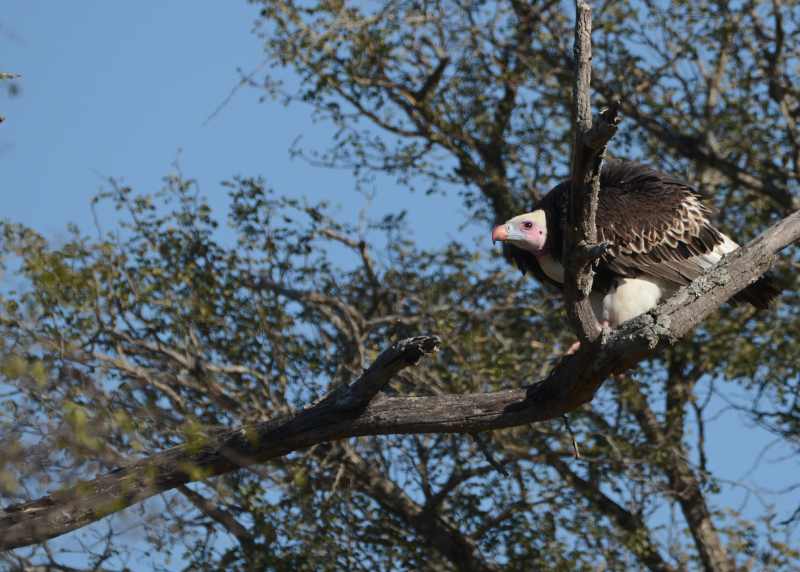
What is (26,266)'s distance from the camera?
352 inches

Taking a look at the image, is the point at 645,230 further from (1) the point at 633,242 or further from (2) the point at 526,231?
(2) the point at 526,231

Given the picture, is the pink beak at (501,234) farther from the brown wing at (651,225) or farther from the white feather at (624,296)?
the brown wing at (651,225)

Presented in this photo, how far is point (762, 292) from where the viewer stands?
6.69 metres

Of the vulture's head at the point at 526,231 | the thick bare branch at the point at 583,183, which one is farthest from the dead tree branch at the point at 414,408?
the vulture's head at the point at 526,231

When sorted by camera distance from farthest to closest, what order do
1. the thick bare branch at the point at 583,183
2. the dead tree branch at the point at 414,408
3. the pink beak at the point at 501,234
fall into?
1. the pink beak at the point at 501,234
2. the dead tree branch at the point at 414,408
3. the thick bare branch at the point at 583,183

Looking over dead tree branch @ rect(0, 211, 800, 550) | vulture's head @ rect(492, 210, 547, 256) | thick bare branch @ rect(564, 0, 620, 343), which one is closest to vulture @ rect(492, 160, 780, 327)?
vulture's head @ rect(492, 210, 547, 256)

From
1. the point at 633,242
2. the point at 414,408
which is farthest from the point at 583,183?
the point at 633,242

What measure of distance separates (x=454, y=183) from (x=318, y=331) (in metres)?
2.35

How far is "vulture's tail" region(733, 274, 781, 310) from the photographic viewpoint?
21.8 feet

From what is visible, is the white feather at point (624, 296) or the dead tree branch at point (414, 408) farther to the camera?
the white feather at point (624, 296)

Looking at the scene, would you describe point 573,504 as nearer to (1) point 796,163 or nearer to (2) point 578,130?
(1) point 796,163

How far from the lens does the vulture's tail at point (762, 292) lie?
21.8ft

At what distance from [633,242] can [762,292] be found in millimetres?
762

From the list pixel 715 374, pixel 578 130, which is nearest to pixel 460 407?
pixel 578 130
